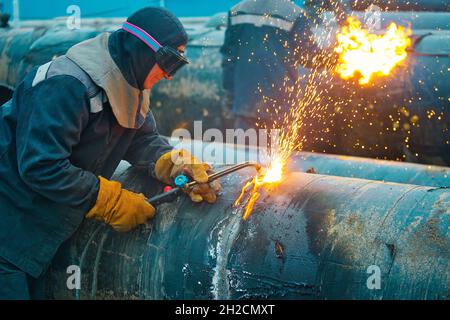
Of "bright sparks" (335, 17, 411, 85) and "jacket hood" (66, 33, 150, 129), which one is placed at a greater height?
"bright sparks" (335, 17, 411, 85)

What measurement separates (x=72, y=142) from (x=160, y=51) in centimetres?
53

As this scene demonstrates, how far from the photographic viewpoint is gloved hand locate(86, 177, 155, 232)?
8.44 ft

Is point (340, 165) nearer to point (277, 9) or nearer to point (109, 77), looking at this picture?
point (277, 9)

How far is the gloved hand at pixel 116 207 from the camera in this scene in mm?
2574

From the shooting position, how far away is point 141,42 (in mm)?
2662

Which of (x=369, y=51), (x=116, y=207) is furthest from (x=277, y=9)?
(x=116, y=207)

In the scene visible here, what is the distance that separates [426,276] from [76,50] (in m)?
1.67

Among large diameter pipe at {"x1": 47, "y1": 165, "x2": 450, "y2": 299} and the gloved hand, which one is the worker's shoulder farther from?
the gloved hand

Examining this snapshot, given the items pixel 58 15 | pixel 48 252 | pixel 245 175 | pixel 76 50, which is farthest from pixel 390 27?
pixel 58 15

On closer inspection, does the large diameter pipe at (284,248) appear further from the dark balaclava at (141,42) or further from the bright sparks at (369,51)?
the bright sparks at (369,51)

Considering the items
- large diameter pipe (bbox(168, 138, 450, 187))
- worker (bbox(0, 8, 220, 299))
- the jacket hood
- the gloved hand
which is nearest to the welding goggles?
worker (bbox(0, 8, 220, 299))

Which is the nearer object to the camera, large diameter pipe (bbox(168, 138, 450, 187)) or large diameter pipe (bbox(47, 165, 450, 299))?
large diameter pipe (bbox(47, 165, 450, 299))

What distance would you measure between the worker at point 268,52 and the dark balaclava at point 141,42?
2565 millimetres
